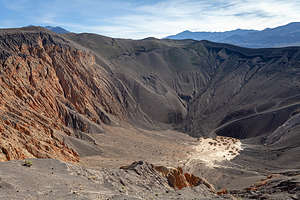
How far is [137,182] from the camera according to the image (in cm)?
1730

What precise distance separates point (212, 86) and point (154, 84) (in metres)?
22.5

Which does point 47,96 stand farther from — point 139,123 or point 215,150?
point 215,150

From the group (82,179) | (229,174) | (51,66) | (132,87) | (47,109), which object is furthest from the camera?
(132,87)

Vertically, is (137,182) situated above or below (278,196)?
above

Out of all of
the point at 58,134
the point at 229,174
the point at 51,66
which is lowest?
the point at 229,174

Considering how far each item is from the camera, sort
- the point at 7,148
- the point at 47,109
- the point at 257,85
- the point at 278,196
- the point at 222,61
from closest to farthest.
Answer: the point at 278,196
the point at 7,148
the point at 47,109
the point at 257,85
the point at 222,61

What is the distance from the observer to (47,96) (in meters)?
44.6

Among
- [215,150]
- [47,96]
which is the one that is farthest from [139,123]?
[47,96]

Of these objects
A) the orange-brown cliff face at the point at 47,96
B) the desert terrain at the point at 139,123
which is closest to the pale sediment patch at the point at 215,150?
the desert terrain at the point at 139,123

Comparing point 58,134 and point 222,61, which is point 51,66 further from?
point 222,61

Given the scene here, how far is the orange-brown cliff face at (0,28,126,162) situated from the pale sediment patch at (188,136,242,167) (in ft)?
63.0

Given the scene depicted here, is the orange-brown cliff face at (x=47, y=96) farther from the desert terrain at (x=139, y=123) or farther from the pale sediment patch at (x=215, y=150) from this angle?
the pale sediment patch at (x=215, y=150)

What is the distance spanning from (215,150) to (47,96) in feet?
105

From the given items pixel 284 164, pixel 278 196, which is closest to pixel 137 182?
pixel 278 196
